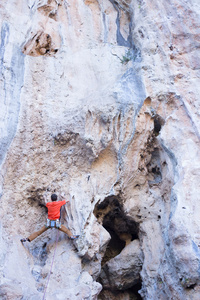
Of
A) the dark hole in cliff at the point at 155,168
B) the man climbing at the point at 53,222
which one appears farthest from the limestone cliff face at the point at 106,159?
the man climbing at the point at 53,222

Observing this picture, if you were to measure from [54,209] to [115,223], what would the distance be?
1.65 meters

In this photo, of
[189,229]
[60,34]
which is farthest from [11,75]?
[189,229]

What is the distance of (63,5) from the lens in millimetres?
8359

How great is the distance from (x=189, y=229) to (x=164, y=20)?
4807 millimetres

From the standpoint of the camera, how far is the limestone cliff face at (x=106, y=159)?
476cm

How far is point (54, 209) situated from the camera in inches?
206

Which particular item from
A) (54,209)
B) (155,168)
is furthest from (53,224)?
(155,168)

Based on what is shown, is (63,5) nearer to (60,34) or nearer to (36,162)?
(60,34)

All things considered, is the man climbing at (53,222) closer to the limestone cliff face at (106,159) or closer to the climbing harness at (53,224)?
the climbing harness at (53,224)

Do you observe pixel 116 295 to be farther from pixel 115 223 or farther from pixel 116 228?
pixel 115 223

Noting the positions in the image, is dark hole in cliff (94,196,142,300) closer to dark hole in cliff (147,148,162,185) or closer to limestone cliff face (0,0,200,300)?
limestone cliff face (0,0,200,300)

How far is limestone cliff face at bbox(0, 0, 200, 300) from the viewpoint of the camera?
15.6 feet

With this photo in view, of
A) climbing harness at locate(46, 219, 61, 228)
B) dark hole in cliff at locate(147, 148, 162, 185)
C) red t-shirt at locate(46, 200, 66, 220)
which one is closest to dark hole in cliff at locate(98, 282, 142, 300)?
climbing harness at locate(46, 219, 61, 228)

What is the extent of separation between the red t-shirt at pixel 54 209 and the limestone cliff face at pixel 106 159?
8.4 inches
